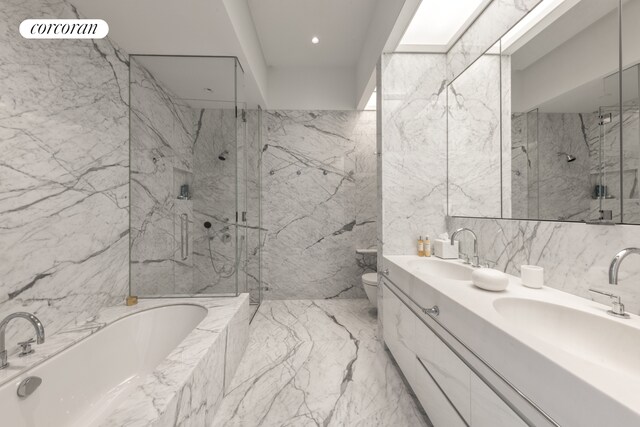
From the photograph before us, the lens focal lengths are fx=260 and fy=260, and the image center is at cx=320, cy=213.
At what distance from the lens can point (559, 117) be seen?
1.23 meters

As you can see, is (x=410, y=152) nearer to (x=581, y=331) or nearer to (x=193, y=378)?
(x=581, y=331)

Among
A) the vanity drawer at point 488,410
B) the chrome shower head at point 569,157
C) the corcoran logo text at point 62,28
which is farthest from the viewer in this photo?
the corcoran logo text at point 62,28

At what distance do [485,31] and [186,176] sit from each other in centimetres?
253

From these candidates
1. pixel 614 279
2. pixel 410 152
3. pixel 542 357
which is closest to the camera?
pixel 542 357

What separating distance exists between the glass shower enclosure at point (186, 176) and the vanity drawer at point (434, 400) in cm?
148

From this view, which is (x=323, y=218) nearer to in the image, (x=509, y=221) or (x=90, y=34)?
(x=509, y=221)

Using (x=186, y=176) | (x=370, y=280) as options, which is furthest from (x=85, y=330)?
(x=370, y=280)

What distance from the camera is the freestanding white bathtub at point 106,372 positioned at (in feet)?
3.53

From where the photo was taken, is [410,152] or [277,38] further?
[277,38]

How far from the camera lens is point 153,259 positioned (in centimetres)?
219

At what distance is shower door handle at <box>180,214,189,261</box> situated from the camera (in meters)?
2.38

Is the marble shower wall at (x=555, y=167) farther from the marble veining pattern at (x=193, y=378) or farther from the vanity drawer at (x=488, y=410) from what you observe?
the marble veining pattern at (x=193, y=378)

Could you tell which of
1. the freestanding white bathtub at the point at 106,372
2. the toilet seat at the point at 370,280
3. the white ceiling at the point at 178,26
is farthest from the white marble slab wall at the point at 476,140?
the freestanding white bathtub at the point at 106,372

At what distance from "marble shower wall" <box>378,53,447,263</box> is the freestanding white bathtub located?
151 cm
